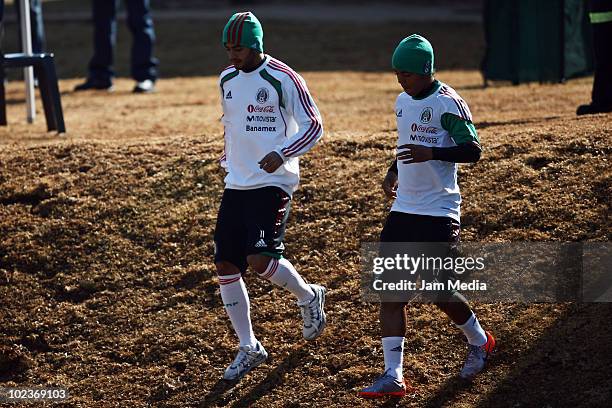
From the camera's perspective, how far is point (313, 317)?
6852mm

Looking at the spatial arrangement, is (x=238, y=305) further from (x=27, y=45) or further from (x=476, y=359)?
(x=27, y=45)

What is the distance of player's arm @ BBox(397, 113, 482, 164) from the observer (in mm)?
6035

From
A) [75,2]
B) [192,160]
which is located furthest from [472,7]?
[192,160]

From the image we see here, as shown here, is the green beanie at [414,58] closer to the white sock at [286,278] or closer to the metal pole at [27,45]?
the white sock at [286,278]

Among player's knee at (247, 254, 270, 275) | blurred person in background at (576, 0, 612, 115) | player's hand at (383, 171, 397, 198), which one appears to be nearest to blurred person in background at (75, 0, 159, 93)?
blurred person in background at (576, 0, 612, 115)

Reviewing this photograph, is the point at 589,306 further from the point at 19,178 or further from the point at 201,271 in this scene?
the point at 19,178

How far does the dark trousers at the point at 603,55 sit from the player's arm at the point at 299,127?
3718 mm

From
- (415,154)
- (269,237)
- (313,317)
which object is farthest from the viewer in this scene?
(313,317)

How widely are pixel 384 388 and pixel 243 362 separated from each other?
3.07 feet

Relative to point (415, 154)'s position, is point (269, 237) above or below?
below

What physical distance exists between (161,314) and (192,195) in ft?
4.22

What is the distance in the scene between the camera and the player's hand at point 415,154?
19.8 feet
